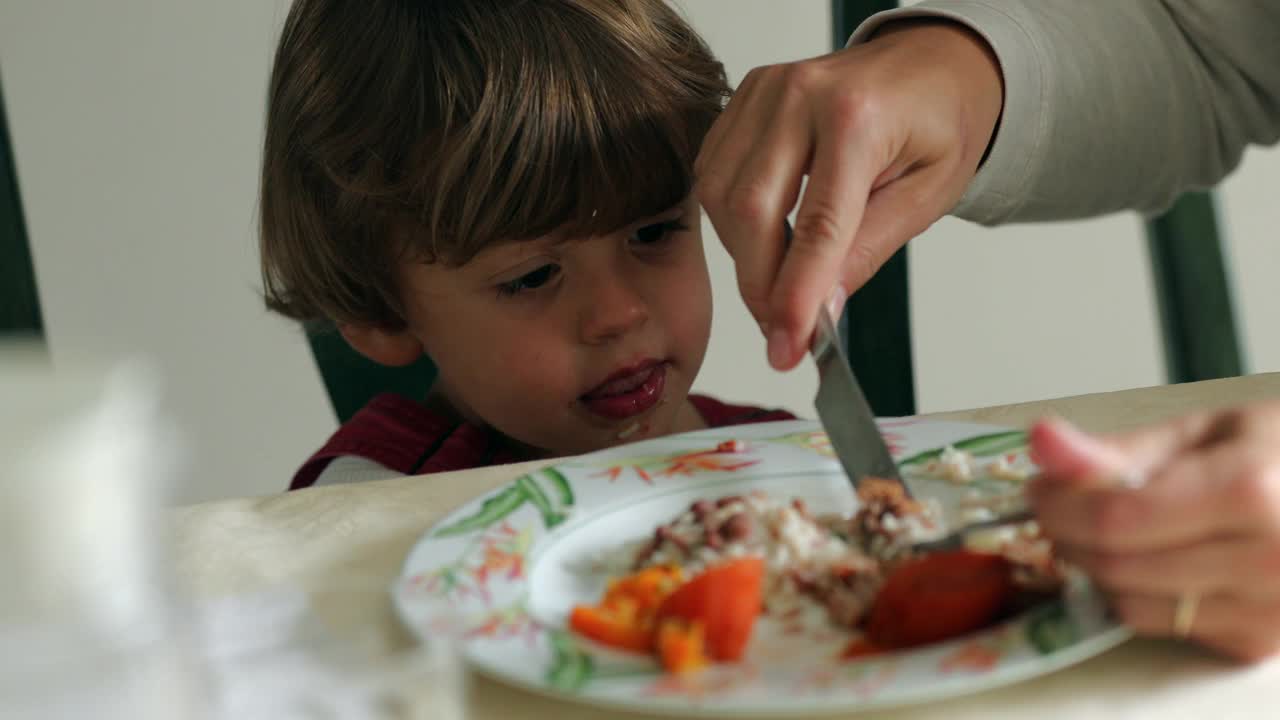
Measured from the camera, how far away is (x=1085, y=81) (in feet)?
3.46

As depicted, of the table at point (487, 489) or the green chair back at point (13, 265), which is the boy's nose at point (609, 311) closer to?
the table at point (487, 489)

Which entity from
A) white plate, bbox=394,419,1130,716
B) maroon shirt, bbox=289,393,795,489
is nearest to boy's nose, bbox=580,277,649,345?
maroon shirt, bbox=289,393,795,489

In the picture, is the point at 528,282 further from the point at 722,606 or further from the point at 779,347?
the point at 722,606

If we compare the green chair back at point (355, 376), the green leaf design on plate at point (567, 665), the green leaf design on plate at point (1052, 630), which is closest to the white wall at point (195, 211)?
the green chair back at point (355, 376)

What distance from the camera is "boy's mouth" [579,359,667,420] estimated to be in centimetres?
111

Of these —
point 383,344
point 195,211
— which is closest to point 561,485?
point 383,344

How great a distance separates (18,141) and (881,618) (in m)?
2.03

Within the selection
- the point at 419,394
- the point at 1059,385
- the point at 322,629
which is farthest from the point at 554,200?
the point at 1059,385

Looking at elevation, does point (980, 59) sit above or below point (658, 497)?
above

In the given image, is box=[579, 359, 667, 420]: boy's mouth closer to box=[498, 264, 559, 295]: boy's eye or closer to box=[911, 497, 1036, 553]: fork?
box=[498, 264, 559, 295]: boy's eye

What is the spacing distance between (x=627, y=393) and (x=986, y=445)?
470 mm

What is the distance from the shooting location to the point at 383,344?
4.05 ft

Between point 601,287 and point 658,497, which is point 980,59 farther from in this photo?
point 658,497

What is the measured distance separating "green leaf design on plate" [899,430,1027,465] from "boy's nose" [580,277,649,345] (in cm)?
40
